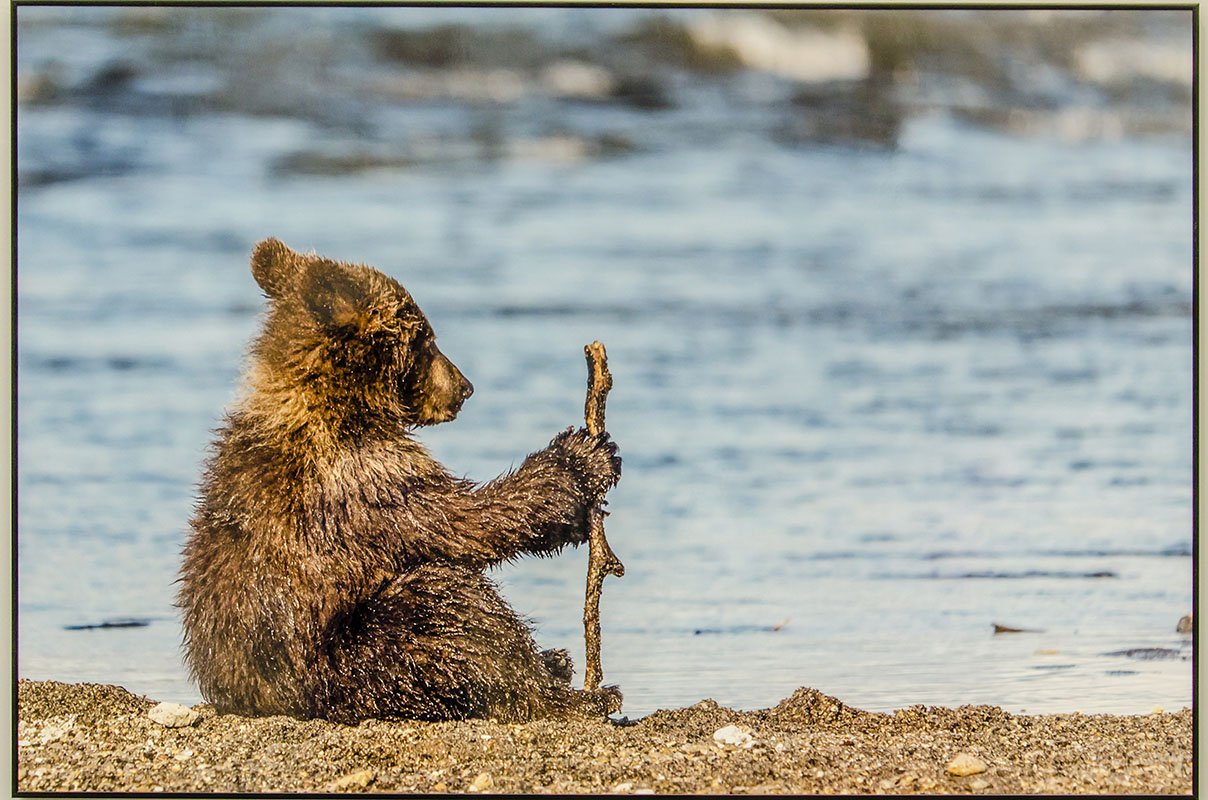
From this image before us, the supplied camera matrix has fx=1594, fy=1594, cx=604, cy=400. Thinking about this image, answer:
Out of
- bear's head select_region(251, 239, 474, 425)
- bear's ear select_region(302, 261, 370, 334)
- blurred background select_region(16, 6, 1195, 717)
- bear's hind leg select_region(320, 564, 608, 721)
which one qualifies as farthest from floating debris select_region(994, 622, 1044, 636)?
bear's ear select_region(302, 261, 370, 334)

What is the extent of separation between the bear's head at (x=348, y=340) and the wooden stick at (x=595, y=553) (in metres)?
0.48

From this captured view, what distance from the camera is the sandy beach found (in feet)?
16.7

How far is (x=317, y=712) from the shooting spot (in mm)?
5168

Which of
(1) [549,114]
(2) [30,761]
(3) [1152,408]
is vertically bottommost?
(2) [30,761]

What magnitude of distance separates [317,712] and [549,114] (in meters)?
2.61

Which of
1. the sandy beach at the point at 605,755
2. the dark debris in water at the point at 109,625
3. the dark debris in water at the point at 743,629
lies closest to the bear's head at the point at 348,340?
the sandy beach at the point at 605,755

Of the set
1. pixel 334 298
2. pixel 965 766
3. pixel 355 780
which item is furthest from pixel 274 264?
pixel 965 766

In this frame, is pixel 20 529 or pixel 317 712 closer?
pixel 317 712

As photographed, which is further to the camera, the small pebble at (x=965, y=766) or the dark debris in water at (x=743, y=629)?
the dark debris in water at (x=743, y=629)

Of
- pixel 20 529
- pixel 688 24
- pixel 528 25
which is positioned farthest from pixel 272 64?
pixel 20 529

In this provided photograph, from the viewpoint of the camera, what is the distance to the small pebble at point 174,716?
5293 mm

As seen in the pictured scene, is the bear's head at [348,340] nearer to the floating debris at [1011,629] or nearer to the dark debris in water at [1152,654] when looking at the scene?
the floating debris at [1011,629]

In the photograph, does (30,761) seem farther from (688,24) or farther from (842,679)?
(688,24)

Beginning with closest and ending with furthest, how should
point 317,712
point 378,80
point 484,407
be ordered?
point 317,712
point 378,80
point 484,407
